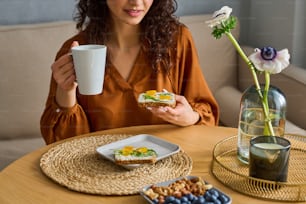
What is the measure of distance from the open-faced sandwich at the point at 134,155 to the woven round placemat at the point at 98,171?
18 millimetres

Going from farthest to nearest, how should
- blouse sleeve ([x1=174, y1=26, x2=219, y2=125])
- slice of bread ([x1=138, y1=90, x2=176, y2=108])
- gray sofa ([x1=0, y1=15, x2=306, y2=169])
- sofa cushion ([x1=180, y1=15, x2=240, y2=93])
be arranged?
1. sofa cushion ([x1=180, y1=15, x2=240, y2=93])
2. gray sofa ([x1=0, y1=15, x2=306, y2=169])
3. blouse sleeve ([x1=174, y1=26, x2=219, y2=125])
4. slice of bread ([x1=138, y1=90, x2=176, y2=108])

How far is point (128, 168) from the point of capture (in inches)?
44.4

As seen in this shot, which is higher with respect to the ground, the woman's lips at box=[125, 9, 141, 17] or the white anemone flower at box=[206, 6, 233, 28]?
the white anemone flower at box=[206, 6, 233, 28]

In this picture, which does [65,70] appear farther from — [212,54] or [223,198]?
[212,54]

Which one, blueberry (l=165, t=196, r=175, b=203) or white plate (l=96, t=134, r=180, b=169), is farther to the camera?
white plate (l=96, t=134, r=180, b=169)

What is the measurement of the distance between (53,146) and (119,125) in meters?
0.29

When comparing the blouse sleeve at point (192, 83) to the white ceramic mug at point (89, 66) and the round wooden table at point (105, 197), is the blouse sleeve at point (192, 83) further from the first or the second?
the white ceramic mug at point (89, 66)

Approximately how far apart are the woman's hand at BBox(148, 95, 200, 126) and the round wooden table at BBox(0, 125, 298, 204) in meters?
0.02

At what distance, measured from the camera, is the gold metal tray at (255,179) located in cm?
101

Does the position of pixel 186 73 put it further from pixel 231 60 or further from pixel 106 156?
pixel 231 60

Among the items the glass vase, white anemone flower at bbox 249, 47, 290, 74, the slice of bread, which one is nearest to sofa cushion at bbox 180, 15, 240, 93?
the slice of bread

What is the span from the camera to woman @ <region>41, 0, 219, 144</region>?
147cm

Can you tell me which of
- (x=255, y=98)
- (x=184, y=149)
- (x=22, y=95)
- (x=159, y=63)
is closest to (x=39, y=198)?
(x=184, y=149)

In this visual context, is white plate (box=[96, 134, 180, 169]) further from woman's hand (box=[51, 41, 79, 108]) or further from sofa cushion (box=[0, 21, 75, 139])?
sofa cushion (box=[0, 21, 75, 139])
